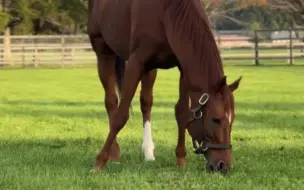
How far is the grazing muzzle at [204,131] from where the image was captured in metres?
4.79

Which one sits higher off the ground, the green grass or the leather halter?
the leather halter

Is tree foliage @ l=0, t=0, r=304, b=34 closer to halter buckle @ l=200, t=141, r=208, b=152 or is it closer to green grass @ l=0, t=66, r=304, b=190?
green grass @ l=0, t=66, r=304, b=190

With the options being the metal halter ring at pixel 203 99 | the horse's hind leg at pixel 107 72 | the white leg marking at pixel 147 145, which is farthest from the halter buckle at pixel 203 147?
the horse's hind leg at pixel 107 72

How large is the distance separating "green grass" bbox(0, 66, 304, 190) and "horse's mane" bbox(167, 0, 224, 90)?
2.98 ft

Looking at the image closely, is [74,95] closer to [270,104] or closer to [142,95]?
[270,104]

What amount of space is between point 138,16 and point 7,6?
3946cm

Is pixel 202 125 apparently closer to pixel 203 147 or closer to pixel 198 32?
pixel 203 147

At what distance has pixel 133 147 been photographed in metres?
7.20

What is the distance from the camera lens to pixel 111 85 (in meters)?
6.68

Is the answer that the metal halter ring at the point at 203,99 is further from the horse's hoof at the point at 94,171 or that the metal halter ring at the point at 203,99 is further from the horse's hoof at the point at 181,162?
the horse's hoof at the point at 94,171

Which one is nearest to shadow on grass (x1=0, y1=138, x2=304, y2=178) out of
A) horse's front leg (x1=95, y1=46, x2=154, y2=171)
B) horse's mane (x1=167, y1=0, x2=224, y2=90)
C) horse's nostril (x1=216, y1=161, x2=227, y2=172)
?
horse's front leg (x1=95, y1=46, x2=154, y2=171)

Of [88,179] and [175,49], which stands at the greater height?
[175,49]

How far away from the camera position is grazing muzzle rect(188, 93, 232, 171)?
4.79 m

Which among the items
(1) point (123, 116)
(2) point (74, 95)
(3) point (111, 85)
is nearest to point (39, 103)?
(2) point (74, 95)
